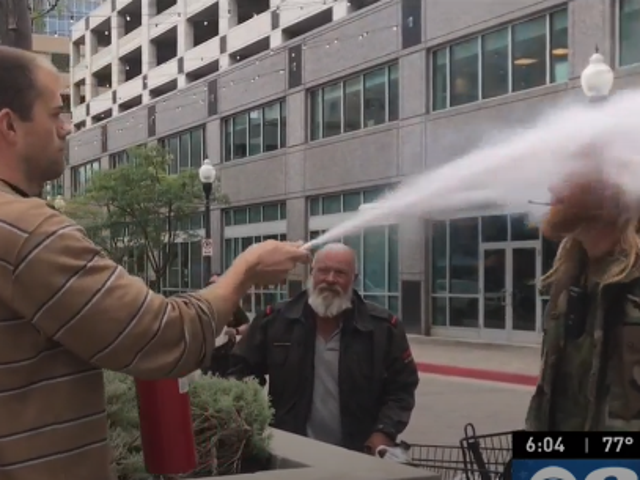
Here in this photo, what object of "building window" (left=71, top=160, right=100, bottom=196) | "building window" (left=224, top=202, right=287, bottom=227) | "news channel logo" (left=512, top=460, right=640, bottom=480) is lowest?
"news channel logo" (left=512, top=460, right=640, bottom=480)

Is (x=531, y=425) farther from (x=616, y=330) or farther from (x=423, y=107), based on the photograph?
(x=423, y=107)

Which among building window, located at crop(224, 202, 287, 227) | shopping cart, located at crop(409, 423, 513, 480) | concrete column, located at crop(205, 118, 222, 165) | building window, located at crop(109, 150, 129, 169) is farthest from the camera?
building window, located at crop(109, 150, 129, 169)

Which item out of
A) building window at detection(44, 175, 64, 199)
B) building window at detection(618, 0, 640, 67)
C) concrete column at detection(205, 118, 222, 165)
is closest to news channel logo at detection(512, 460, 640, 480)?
building window at detection(44, 175, 64, 199)

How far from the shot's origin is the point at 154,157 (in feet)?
90.7

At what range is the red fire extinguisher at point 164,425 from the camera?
298 centimetres

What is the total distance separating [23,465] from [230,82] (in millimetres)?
27478

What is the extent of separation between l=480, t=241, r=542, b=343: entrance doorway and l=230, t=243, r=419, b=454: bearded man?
1629 cm

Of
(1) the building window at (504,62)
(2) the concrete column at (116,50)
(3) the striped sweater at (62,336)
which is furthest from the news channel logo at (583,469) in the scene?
(2) the concrete column at (116,50)

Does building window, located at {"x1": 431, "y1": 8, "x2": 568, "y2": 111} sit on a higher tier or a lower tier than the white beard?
higher

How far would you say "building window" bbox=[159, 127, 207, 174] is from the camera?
29634 mm

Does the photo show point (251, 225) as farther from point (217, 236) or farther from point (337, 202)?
point (337, 202)

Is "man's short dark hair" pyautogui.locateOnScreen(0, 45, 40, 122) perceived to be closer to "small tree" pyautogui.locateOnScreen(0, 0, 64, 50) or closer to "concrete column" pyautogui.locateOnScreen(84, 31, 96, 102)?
"small tree" pyautogui.locateOnScreen(0, 0, 64, 50)

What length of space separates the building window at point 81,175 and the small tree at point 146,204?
5.51m

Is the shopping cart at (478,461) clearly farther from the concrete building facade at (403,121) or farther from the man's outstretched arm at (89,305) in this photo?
the concrete building facade at (403,121)
